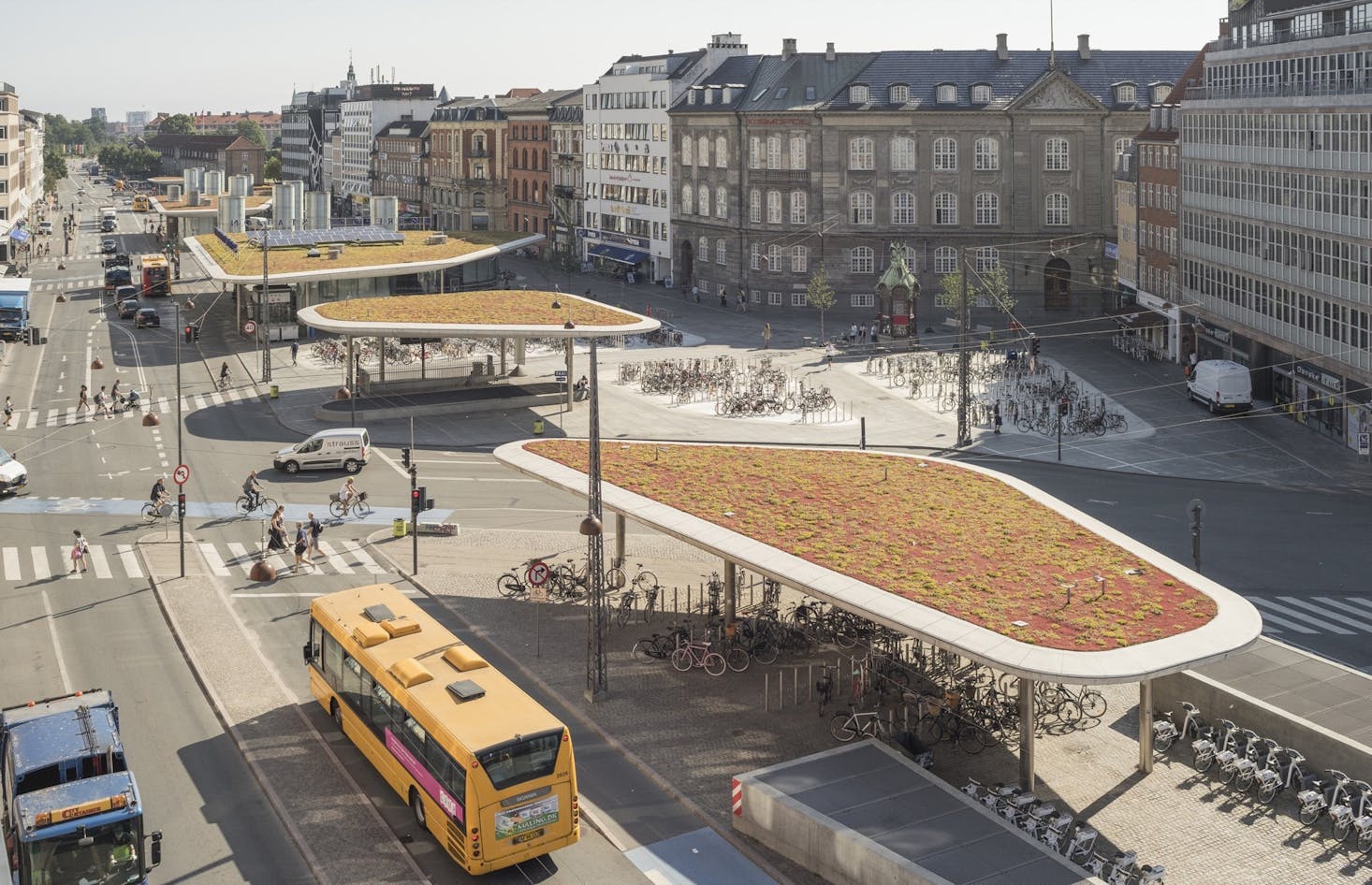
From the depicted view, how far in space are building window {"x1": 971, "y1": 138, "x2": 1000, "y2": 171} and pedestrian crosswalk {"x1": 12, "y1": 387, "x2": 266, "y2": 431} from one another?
56280 millimetres

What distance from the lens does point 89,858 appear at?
26.7m

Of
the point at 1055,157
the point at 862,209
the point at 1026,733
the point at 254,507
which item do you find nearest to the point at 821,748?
the point at 1026,733

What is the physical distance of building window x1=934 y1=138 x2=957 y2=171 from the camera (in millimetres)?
113312

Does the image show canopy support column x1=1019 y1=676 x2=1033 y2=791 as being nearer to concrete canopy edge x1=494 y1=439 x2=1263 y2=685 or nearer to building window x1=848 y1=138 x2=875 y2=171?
concrete canopy edge x1=494 y1=439 x2=1263 y2=685

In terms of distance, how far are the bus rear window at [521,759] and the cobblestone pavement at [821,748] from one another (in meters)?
4.51

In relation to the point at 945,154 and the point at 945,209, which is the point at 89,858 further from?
the point at 945,154

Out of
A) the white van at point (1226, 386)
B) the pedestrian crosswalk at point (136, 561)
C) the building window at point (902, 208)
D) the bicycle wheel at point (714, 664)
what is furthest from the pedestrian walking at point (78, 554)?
the building window at point (902, 208)

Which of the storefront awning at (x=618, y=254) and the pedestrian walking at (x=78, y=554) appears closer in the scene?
the pedestrian walking at (x=78, y=554)

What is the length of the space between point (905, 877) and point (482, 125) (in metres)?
162

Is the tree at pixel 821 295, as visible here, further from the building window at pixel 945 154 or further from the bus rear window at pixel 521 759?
the bus rear window at pixel 521 759

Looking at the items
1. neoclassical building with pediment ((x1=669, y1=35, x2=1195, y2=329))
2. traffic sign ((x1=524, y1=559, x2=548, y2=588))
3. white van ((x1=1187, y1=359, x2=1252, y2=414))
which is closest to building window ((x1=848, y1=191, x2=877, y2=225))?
neoclassical building with pediment ((x1=669, y1=35, x2=1195, y2=329))

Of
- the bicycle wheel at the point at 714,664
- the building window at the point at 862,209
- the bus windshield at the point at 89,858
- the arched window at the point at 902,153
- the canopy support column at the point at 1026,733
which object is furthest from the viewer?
the building window at the point at 862,209

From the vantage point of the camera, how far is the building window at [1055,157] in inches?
4444

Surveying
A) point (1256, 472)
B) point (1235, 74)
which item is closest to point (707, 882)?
point (1256, 472)
